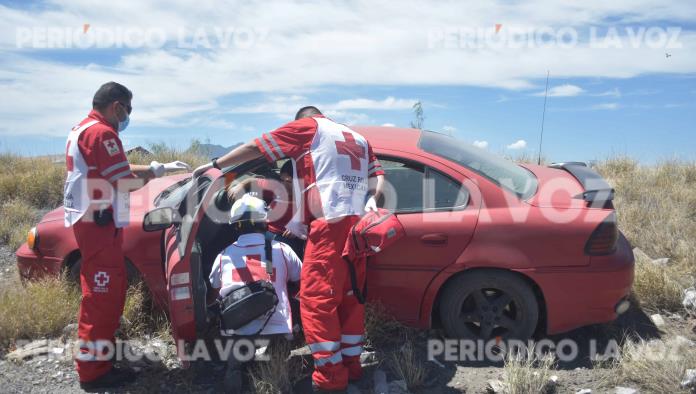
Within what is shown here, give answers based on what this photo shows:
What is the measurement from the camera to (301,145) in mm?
3549

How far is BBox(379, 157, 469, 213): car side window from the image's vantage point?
149 inches

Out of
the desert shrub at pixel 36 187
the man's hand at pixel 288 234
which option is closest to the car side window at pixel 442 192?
the man's hand at pixel 288 234

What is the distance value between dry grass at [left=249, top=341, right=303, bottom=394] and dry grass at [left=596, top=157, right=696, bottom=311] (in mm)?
2895

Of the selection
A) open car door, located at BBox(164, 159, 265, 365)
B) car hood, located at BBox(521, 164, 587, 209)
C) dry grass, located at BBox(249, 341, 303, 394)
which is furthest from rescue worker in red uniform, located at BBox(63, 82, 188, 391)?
car hood, located at BBox(521, 164, 587, 209)

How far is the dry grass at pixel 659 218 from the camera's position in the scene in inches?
181

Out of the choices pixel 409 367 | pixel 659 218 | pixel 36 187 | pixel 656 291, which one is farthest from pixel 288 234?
pixel 36 187

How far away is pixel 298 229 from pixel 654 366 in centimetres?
240

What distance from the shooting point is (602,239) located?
3633 mm

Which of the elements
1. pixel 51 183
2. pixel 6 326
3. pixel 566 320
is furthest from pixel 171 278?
pixel 51 183

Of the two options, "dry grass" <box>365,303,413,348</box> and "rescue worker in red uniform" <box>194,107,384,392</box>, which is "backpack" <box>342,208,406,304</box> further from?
"dry grass" <box>365,303,413,348</box>

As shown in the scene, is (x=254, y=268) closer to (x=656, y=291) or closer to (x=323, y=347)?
(x=323, y=347)

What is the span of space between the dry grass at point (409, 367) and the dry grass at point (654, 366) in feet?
3.83

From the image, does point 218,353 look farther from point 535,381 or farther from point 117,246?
point 535,381

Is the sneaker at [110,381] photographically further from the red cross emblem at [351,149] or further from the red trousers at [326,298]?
the red cross emblem at [351,149]
